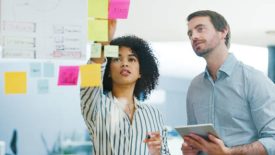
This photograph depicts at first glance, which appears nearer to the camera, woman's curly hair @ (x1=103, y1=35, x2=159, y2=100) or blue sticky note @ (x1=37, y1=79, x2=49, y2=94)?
blue sticky note @ (x1=37, y1=79, x2=49, y2=94)

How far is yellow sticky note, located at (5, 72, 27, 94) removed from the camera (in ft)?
5.52

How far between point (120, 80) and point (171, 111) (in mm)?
302

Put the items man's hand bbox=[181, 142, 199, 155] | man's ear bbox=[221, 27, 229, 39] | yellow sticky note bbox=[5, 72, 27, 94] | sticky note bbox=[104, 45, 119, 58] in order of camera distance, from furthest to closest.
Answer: man's ear bbox=[221, 27, 229, 39], man's hand bbox=[181, 142, 199, 155], sticky note bbox=[104, 45, 119, 58], yellow sticky note bbox=[5, 72, 27, 94]

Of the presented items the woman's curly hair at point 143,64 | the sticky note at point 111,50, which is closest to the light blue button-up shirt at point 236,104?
the woman's curly hair at point 143,64

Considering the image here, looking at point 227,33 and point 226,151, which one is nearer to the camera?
point 226,151

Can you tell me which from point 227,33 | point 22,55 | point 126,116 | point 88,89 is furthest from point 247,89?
point 22,55

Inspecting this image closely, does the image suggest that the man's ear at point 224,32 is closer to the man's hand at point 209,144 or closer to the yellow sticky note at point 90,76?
the man's hand at point 209,144

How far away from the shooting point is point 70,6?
1756mm

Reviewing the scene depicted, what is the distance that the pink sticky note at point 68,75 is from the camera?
5.74ft

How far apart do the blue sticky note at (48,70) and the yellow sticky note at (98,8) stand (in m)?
0.29

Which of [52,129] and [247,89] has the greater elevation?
[247,89]

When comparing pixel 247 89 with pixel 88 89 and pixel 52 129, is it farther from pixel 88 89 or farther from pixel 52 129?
pixel 52 129

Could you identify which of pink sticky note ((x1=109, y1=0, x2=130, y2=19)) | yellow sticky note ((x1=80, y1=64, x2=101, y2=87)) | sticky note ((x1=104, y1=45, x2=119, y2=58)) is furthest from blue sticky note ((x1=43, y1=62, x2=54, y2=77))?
pink sticky note ((x1=109, y1=0, x2=130, y2=19))

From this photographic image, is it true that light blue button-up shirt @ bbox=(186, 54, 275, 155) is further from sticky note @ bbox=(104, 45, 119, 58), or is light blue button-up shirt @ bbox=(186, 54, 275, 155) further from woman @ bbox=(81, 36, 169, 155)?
sticky note @ bbox=(104, 45, 119, 58)
